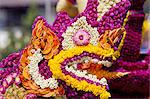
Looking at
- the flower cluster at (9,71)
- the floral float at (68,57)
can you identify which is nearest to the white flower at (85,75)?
the floral float at (68,57)

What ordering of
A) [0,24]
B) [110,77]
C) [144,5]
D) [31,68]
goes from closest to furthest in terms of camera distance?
[31,68] < [110,77] < [144,5] < [0,24]

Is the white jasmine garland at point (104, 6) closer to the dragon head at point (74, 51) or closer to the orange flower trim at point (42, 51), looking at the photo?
the dragon head at point (74, 51)

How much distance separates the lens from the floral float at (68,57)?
0.87 metres

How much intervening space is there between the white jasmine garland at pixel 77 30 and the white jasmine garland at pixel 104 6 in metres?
0.04

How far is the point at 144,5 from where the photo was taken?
3.89 feet

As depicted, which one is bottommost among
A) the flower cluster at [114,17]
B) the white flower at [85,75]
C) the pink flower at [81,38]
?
the white flower at [85,75]

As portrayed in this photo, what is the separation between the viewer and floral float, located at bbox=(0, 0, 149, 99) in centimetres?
87

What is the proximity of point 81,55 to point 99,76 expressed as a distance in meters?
0.06

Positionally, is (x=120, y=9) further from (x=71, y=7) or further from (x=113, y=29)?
(x=71, y=7)

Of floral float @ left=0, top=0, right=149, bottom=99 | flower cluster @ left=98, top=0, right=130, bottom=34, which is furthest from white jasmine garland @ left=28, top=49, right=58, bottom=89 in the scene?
flower cluster @ left=98, top=0, right=130, bottom=34

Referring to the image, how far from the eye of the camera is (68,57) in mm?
881

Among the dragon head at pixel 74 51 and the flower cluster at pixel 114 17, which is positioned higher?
the flower cluster at pixel 114 17

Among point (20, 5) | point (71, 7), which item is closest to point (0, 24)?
point (20, 5)

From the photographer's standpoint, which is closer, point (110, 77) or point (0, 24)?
point (110, 77)
